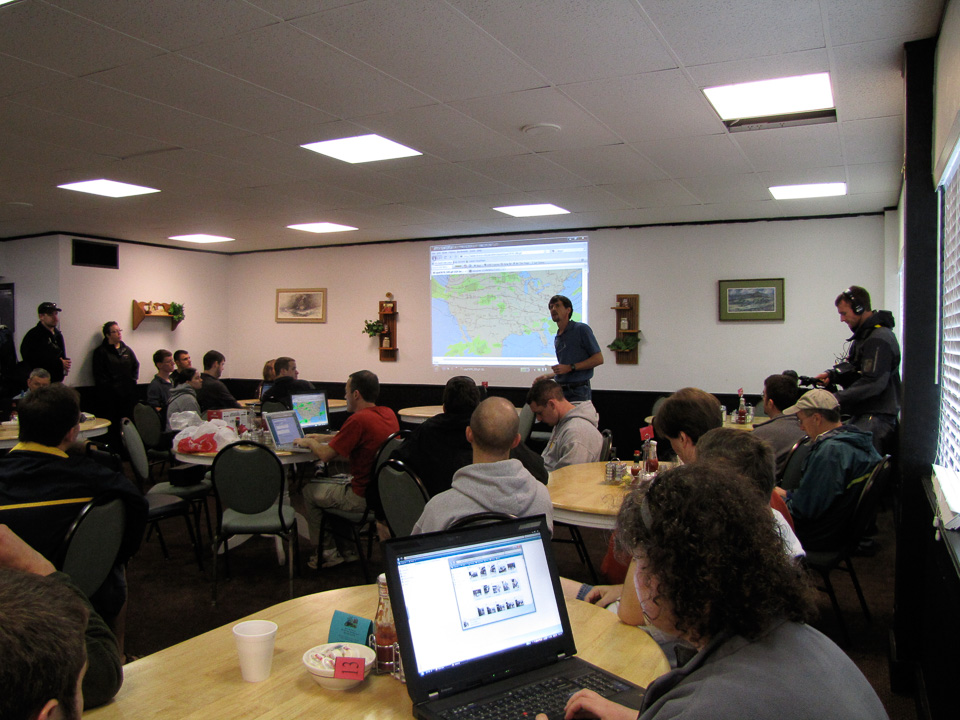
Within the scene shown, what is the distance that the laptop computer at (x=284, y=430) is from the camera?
473cm

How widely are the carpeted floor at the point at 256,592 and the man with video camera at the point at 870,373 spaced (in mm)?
944

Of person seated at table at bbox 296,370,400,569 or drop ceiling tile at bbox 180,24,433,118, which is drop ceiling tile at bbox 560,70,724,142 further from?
person seated at table at bbox 296,370,400,569

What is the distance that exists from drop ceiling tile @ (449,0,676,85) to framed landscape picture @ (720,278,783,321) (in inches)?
192

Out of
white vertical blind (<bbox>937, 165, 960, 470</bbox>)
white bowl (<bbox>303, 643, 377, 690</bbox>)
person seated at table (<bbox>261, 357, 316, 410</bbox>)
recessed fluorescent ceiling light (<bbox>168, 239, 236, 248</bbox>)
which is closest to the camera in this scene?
white bowl (<bbox>303, 643, 377, 690</bbox>)

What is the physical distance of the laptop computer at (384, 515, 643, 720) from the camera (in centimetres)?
132

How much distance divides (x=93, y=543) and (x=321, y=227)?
6.48 metres

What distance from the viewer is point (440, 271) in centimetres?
941

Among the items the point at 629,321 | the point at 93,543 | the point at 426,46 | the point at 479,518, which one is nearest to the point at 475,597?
the point at 479,518

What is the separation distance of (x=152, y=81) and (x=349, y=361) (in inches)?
266

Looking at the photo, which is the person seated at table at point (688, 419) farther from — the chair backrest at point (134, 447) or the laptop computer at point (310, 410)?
the laptop computer at point (310, 410)

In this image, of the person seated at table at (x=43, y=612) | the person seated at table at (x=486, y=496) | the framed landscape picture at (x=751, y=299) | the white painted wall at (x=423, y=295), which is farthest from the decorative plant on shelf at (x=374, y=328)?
the person seated at table at (x=43, y=612)

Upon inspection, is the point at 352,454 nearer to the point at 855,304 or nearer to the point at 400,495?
the point at 400,495

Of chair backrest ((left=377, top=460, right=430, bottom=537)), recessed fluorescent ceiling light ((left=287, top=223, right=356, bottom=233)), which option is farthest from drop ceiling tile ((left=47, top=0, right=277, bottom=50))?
recessed fluorescent ceiling light ((left=287, top=223, right=356, bottom=233))

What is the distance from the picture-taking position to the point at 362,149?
4926 millimetres
